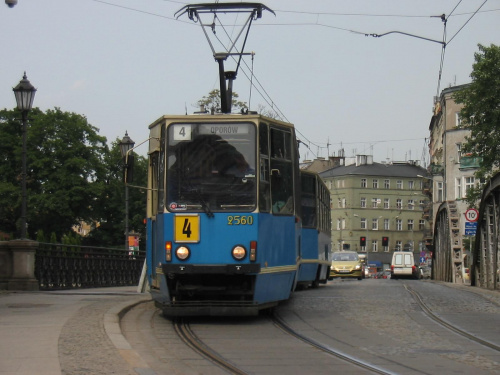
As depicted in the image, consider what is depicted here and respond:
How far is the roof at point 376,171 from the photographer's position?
128 meters

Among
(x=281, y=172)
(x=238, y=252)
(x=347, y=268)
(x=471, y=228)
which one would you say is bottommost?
(x=347, y=268)

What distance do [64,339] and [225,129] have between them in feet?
14.6

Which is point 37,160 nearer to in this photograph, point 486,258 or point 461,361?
point 486,258

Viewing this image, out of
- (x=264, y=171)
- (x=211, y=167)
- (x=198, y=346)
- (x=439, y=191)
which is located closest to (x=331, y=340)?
(x=198, y=346)

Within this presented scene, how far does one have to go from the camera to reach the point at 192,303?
44.6ft

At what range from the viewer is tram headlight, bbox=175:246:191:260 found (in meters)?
13.3

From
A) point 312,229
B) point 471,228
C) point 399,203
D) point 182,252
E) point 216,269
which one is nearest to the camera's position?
point 216,269

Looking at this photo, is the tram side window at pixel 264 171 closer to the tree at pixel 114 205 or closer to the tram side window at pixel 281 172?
the tram side window at pixel 281 172

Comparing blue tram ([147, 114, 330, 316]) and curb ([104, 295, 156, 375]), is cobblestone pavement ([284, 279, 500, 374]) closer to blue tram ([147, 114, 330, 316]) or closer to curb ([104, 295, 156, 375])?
blue tram ([147, 114, 330, 316])

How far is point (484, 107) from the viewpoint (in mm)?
44875

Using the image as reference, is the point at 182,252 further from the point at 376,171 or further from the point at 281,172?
the point at 376,171

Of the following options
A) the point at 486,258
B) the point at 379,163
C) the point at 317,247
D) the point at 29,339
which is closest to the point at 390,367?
the point at 29,339

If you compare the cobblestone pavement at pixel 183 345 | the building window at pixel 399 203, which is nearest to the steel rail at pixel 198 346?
the cobblestone pavement at pixel 183 345

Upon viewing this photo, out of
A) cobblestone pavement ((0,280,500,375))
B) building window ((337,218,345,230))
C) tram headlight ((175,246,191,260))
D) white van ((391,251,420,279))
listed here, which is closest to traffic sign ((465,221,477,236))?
cobblestone pavement ((0,280,500,375))
